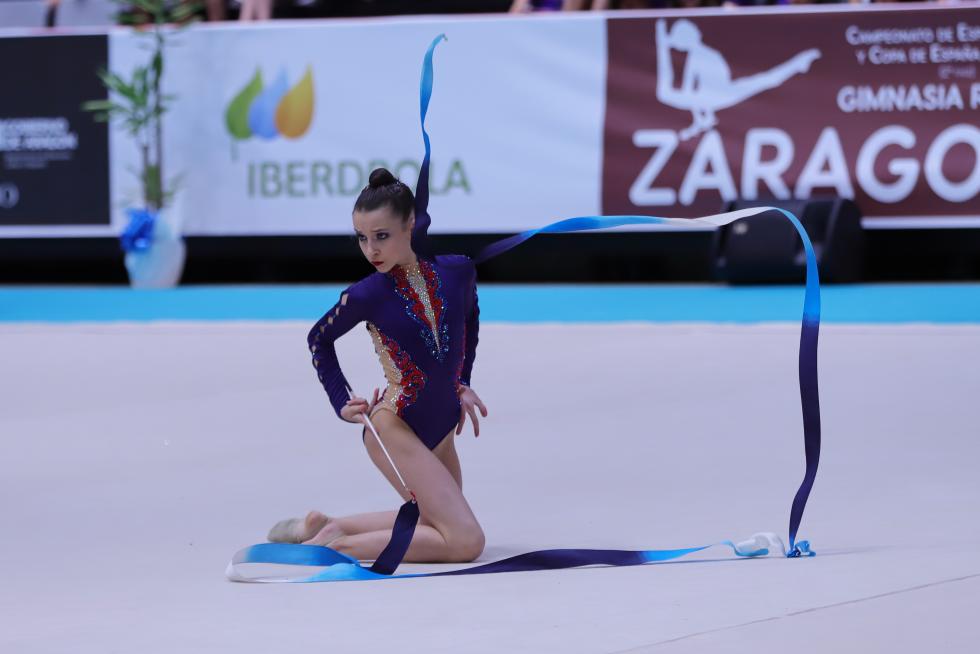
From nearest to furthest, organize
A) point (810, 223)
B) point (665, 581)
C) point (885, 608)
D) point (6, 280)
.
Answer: point (885, 608)
point (665, 581)
point (810, 223)
point (6, 280)

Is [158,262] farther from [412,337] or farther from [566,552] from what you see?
[566,552]

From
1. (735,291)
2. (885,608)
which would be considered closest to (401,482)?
(885,608)

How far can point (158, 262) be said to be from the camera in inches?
480

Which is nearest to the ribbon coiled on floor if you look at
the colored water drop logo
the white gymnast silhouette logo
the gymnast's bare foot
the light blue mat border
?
the gymnast's bare foot

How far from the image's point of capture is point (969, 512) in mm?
4227

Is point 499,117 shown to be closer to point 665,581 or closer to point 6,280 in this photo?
point 6,280

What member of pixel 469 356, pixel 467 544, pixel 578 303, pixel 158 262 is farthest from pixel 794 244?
pixel 467 544

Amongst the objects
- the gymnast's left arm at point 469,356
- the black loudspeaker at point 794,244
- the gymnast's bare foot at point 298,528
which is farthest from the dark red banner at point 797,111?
the gymnast's bare foot at point 298,528

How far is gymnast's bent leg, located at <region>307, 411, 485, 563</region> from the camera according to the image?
386 centimetres

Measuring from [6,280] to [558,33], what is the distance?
539 centimetres

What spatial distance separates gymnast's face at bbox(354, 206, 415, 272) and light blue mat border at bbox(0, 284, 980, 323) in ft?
16.9

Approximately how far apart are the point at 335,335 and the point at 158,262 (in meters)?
8.48

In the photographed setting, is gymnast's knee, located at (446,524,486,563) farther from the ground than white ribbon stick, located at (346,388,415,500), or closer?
closer

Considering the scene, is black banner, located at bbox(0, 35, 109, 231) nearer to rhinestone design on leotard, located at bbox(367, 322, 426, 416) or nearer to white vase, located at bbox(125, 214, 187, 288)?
white vase, located at bbox(125, 214, 187, 288)
